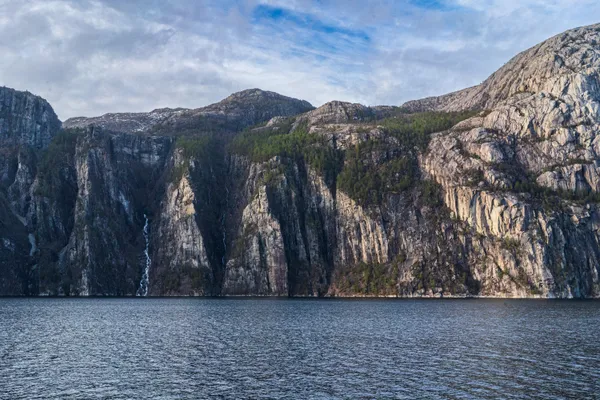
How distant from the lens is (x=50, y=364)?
5978 centimetres

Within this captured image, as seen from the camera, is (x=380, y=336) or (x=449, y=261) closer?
(x=380, y=336)

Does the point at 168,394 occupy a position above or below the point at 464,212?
below

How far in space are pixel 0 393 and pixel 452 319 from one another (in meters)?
77.4

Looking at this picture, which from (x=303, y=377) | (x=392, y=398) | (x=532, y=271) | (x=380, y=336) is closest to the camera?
(x=392, y=398)

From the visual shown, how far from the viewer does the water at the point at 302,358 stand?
49.2 metres

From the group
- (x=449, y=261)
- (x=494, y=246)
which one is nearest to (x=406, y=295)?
(x=449, y=261)

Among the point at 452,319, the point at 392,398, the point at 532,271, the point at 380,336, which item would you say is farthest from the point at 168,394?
the point at 532,271

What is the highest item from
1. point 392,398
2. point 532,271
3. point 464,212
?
point 464,212

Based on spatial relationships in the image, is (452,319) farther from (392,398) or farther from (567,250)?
(567,250)

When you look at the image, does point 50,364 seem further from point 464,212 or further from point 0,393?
point 464,212

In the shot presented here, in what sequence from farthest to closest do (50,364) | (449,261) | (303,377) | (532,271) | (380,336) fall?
(449,261) < (532,271) < (380,336) < (50,364) < (303,377)

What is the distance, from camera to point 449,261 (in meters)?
195

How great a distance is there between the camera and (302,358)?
64.7m

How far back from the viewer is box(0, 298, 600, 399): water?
49.2 m
